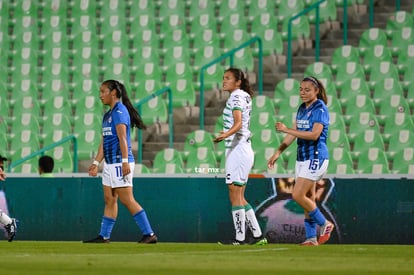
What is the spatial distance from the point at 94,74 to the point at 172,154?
11.4 ft

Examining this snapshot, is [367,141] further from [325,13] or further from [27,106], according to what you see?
[27,106]

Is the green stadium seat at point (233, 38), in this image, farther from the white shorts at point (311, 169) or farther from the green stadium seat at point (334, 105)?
the white shorts at point (311, 169)

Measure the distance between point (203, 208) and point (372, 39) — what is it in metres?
6.43

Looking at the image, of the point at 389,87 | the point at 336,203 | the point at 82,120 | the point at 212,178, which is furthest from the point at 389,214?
the point at 82,120

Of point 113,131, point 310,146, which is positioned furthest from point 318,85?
point 113,131

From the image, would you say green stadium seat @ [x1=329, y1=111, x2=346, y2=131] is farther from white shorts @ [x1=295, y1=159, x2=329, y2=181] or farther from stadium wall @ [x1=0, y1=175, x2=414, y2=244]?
white shorts @ [x1=295, y1=159, x2=329, y2=181]

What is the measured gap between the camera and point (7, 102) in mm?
22922

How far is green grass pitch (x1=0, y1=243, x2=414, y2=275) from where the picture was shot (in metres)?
9.59

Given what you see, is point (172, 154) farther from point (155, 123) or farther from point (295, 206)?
point (295, 206)

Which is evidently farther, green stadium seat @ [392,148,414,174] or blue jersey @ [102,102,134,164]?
green stadium seat @ [392,148,414,174]

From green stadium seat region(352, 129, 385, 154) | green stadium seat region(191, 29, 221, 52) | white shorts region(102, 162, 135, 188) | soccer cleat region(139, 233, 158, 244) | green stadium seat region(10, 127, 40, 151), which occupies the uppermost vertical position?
green stadium seat region(191, 29, 221, 52)

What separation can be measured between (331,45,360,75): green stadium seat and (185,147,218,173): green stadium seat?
2899mm

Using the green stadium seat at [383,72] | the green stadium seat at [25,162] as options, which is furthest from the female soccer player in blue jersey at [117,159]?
the green stadium seat at [383,72]

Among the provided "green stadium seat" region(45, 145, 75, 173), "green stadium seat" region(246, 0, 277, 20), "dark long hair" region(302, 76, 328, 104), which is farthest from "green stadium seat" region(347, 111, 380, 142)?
"dark long hair" region(302, 76, 328, 104)
